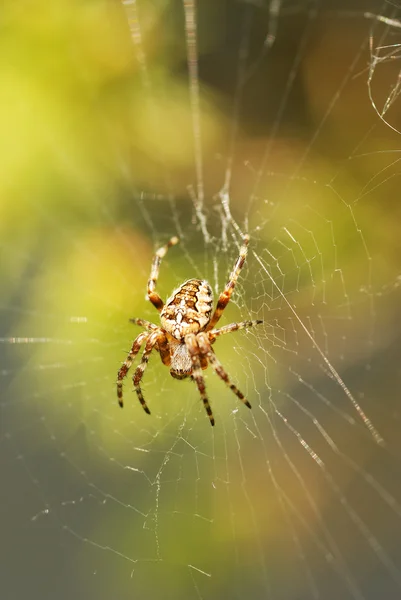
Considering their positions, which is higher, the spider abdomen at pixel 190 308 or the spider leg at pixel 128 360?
the spider abdomen at pixel 190 308

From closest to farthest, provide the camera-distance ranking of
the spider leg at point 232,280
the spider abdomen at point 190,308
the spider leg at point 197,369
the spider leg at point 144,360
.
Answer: the spider leg at point 197,369 < the spider leg at point 232,280 < the spider abdomen at point 190,308 < the spider leg at point 144,360

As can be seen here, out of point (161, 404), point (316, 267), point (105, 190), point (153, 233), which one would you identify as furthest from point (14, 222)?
point (316, 267)

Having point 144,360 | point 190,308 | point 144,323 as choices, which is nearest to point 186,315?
point 190,308

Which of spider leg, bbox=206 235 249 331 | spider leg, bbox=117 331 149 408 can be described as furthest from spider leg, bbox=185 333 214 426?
spider leg, bbox=117 331 149 408

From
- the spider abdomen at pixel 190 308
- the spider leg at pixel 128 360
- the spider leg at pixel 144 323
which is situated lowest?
the spider leg at pixel 128 360

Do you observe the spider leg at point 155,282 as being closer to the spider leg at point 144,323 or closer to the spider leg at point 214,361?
the spider leg at point 144,323

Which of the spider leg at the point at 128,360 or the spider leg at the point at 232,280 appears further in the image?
the spider leg at the point at 128,360

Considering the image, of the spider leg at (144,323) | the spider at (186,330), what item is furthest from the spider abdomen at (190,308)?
the spider leg at (144,323)

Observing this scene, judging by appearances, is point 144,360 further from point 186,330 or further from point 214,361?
point 214,361
